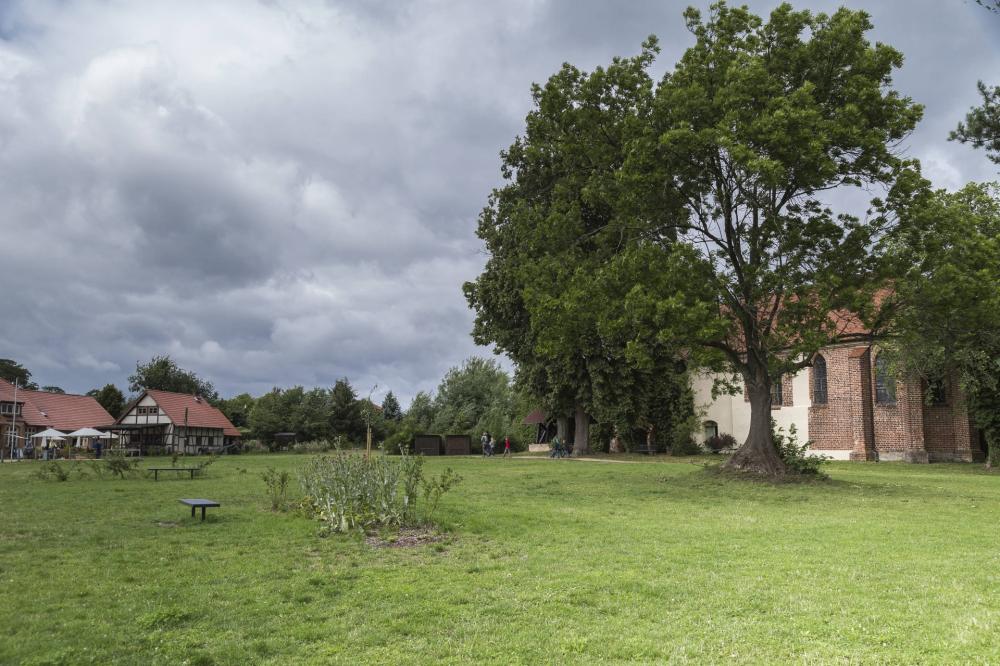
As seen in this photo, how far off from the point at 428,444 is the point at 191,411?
29.0 metres

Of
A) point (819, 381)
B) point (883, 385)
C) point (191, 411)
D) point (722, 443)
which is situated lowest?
point (722, 443)

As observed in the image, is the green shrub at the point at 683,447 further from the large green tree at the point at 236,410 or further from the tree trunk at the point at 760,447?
the large green tree at the point at 236,410

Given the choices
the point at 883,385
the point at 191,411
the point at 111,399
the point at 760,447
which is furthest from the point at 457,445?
the point at 111,399

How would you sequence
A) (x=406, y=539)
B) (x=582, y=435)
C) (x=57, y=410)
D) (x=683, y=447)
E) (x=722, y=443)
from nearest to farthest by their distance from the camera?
(x=406, y=539)
(x=582, y=435)
(x=683, y=447)
(x=722, y=443)
(x=57, y=410)

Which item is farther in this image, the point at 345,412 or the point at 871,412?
the point at 345,412

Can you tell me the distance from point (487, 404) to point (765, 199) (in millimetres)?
46753

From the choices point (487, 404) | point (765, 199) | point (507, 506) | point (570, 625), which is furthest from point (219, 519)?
point (487, 404)

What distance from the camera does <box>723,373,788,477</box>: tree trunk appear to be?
70.1 feet

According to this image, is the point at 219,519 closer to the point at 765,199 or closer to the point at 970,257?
the point at 765,199

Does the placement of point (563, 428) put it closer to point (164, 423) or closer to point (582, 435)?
point (582, 435)

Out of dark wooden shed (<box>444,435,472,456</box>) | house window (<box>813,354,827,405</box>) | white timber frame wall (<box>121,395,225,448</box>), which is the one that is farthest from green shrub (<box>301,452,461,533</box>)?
white timber frame wall (<box>121,395,225,448</box>)

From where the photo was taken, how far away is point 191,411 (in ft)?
217

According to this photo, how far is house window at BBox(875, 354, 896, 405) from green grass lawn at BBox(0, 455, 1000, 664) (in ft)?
86.0

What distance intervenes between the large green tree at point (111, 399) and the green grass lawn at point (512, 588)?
78.8 meters
